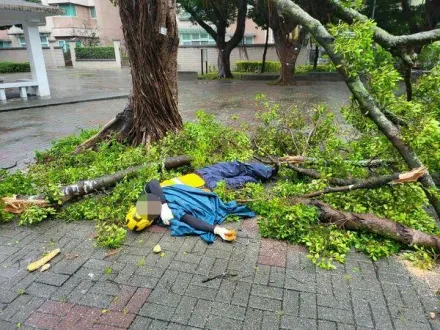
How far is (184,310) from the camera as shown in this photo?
2.38 m

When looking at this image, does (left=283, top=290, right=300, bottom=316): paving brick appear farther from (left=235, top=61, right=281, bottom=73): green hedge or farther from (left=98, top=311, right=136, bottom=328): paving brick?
(left=235, top=61, right=281, bottom=73): green hedge

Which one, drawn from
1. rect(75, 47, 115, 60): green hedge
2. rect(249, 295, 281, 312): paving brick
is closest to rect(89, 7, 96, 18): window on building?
rect(75, 47, 115, 60): green hedge

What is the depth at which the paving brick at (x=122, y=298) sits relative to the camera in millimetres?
2414

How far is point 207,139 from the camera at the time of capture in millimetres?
5336

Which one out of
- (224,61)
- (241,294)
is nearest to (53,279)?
(241,294)

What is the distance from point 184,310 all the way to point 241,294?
0.44 m

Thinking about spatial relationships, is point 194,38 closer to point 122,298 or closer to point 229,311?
point 122,298

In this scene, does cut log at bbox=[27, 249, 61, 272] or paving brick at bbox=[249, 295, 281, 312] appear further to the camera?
cut log at bbox=[27, 249, 61, 272]

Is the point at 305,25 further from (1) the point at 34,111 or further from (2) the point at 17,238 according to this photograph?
(1) the point at 34,111

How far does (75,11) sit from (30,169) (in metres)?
35.2

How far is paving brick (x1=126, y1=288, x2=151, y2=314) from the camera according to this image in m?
2.40

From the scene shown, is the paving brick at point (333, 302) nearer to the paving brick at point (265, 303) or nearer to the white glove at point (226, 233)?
the paving brick at point (265, 303)

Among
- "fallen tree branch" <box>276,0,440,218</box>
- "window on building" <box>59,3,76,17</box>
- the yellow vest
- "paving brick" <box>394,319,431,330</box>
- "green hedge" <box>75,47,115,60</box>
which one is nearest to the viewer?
"paving brick" <box>394,319,431,330</box>

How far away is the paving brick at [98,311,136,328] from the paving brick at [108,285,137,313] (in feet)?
0.15
